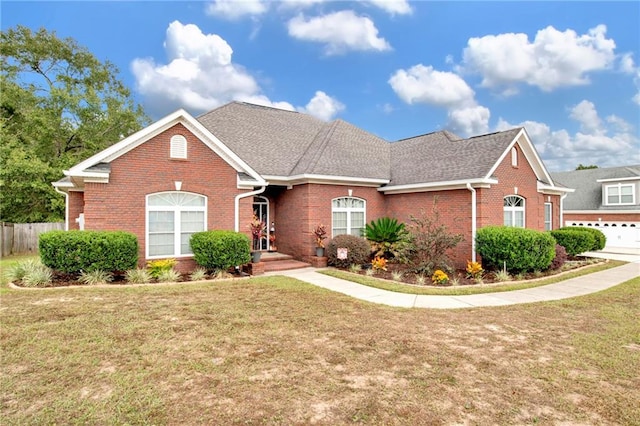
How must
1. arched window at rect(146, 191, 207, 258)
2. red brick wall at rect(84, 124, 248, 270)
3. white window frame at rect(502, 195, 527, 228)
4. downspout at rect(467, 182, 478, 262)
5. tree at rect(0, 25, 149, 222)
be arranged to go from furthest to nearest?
tree at rect(0, 25, 149, 222)
white window frame at rect(502, 195, 527, 228)
downspout at rect(467, 182, 478, 262)
arched window at rect(146, 191, 207, 258)
red brick wall at rect(84, 124, 248, 270)

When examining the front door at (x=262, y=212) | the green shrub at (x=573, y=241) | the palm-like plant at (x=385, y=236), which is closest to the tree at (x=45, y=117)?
the front door at (x=262, y=212)

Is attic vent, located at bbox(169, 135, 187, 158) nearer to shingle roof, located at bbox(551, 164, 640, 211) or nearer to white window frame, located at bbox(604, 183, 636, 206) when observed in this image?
shingle roof, located at bbox(551, 164, 640, 211)

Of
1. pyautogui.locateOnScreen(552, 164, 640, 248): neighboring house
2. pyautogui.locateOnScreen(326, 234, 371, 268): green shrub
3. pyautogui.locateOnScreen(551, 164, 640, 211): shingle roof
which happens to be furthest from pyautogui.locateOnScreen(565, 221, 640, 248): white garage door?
pyautogui.locateOnScreen(326, 234, 371, 268): green shrub

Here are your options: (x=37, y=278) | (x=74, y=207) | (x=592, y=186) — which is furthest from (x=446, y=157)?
(x=592, y=186)

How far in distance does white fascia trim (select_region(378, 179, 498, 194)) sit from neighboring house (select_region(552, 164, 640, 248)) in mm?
17984

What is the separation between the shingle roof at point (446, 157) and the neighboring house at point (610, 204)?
15.9 meters

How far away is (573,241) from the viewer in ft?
55.3

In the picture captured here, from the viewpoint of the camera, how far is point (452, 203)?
46.2 feet

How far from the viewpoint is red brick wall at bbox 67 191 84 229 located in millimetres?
15148

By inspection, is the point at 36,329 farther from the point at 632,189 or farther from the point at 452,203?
the point at 632,189

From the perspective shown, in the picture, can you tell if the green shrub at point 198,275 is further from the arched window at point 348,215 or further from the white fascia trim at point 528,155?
the white fascia trim at point 528,155

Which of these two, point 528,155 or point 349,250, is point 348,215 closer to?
point 349,250

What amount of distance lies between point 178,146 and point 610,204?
3077 centimetres

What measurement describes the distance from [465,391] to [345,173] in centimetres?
1164
